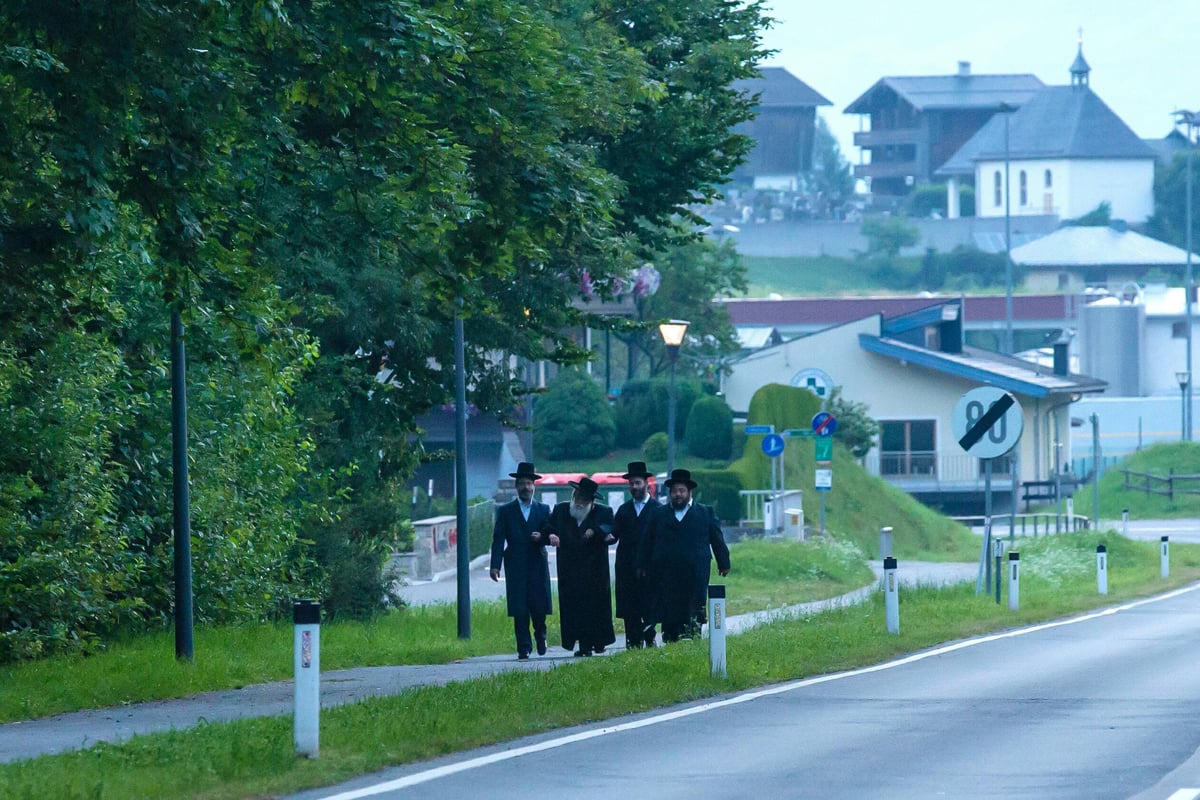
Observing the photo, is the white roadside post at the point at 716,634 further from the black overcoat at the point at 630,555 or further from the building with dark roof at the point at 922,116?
the building with dark roof at the point at 922,116

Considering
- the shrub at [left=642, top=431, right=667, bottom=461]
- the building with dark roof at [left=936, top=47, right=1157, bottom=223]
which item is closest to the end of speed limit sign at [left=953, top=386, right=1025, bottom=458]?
the shrub at [left=642, top=431, right=667, bottom=461]

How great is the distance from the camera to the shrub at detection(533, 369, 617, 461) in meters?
62.1

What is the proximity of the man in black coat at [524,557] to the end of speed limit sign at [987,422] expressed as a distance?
7.17 m

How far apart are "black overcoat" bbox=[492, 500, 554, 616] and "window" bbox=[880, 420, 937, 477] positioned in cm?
4716

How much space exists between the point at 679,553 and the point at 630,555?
2.33 ft

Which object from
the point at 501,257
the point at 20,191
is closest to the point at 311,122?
the point at 501,257

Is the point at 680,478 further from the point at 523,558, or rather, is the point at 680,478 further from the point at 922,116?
the point at 922,116

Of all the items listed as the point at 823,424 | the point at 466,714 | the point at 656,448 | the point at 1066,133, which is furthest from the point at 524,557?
the point at 1066,133

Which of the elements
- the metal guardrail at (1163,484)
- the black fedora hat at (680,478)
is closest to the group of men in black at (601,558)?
the black fedora hat at (680,478)

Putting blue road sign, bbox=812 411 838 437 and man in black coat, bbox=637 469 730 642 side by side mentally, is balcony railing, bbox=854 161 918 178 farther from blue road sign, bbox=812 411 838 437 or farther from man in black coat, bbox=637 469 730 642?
man in black coat, bbox=637 469 730 642

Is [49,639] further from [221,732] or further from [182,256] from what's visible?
[221,732]

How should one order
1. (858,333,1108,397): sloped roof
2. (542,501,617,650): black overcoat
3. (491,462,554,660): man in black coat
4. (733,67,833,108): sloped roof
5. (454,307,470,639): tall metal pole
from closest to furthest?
(491,462,554,660): man in black coat → (542,501,617,650): black overcoat → (454,307,470,639): tall metal pole → (858,333,1108,397): sloped roof → (733,67,833,108): sloped roof

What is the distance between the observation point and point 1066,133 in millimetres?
148500

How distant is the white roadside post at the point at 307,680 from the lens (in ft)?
32.7
